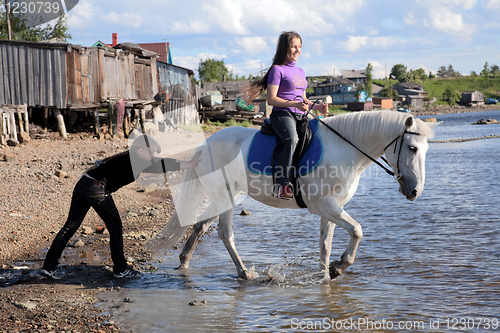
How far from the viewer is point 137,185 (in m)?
12.0

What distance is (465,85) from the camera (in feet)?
534

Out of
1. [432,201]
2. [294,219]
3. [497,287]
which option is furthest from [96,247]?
[432,201]

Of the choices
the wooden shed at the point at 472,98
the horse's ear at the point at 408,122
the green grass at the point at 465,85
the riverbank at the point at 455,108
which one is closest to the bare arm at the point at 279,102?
the horse's ear at the point at 408,122

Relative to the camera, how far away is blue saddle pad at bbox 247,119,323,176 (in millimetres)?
5172

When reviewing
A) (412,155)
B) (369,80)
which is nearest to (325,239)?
(412,155)

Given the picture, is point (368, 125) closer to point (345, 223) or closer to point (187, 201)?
point (345, 223)

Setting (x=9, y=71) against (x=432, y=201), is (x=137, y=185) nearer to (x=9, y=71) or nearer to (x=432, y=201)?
(x=432, y=201)

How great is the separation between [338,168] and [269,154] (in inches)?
35.1

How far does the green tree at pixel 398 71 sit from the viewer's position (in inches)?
6101

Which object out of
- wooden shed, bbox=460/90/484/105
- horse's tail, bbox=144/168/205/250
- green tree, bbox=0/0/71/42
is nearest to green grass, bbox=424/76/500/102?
wooden shed, bbox=460/90/484/105

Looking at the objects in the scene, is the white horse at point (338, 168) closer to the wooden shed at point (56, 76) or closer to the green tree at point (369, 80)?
the wooden shed at point (56, 76)

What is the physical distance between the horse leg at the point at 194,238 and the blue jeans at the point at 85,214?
0.89m

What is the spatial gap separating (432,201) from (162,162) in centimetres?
894

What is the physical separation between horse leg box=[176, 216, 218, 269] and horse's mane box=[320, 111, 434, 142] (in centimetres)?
210
